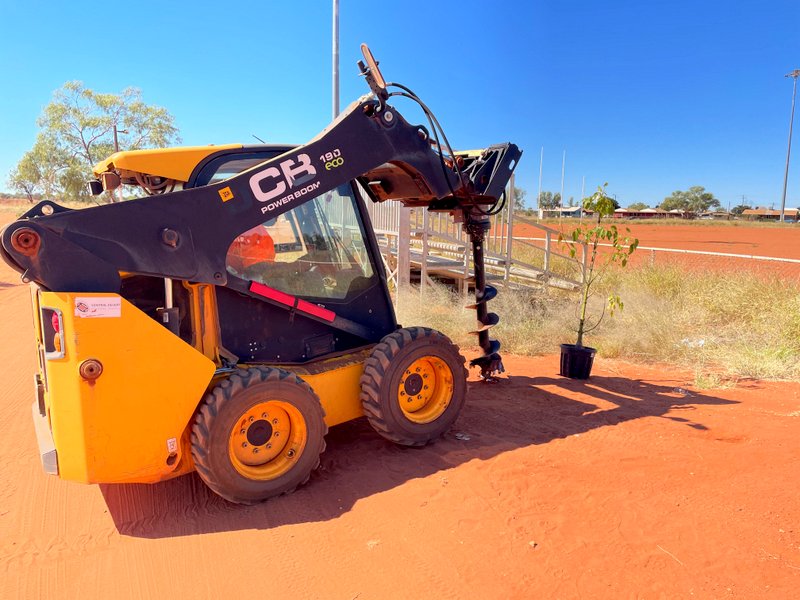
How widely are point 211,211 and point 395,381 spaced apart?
1.79 metres

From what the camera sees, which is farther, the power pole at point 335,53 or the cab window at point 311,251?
the power pole at point 335,53

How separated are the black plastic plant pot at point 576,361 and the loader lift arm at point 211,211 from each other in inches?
107

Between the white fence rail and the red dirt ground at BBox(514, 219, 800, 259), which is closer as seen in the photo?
Result: the white fence rail

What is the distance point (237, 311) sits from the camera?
3982 millimetres

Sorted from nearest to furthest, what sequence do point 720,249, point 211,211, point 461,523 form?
point 461,523 → point 211,211 → point 720,249

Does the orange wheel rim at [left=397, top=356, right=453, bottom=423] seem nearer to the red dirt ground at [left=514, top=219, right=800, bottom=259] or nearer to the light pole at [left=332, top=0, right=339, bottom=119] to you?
the light pole at [left=332, top=0, right=339, bottom=119]

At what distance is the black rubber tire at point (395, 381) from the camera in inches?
167

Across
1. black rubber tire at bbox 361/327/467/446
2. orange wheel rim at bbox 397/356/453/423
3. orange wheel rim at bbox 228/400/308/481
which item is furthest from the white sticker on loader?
orange wheel rim at bbox 397/356/453/423

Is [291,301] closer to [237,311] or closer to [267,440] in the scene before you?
[237,311]

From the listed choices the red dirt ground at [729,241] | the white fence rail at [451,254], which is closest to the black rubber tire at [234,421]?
the white fence rail at [451,254]

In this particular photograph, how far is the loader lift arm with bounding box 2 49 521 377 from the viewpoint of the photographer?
3066mm

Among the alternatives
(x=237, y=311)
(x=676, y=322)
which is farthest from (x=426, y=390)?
(x=676, y=322)

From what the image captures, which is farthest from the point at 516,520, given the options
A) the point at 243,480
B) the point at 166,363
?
the point at 166,363

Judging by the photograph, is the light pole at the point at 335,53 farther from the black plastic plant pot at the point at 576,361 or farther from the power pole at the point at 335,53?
the black plastic plant pot at the point at 576,361
